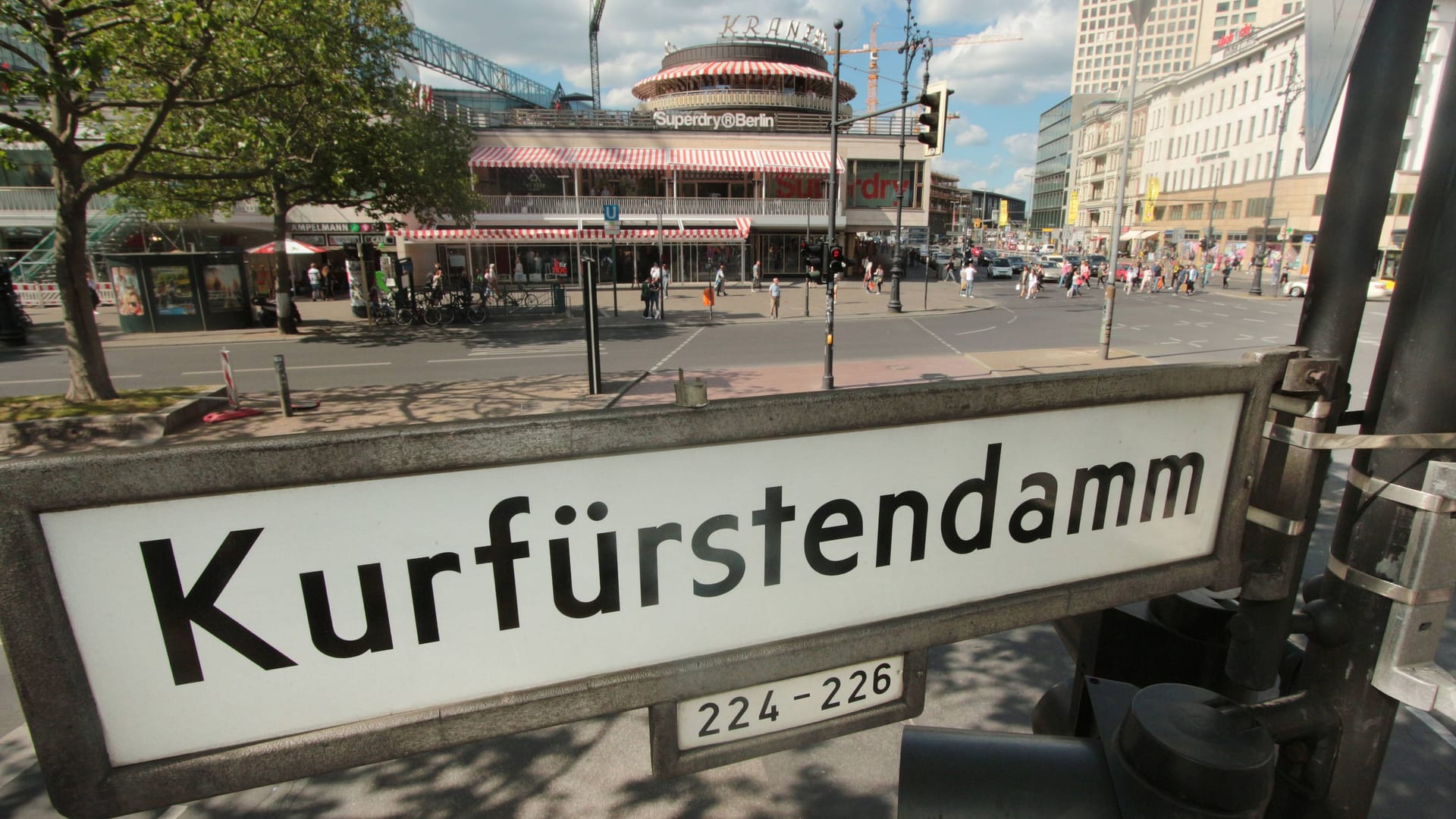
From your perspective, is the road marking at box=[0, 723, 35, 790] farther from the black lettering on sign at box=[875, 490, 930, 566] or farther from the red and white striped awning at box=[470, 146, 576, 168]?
the red and white striped awning at box=[470, 146, 576, 168]

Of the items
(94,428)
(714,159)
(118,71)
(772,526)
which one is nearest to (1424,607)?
(772,526)

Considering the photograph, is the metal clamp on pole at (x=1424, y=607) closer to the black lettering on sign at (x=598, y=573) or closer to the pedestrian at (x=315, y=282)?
the black lettering on sign at (x=598, y=573)

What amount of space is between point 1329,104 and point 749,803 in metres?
3.54

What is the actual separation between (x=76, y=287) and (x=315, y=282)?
23256 mm

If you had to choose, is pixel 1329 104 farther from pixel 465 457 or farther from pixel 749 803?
pixel 749 803

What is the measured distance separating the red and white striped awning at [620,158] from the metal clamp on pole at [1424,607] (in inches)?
Result: 1465

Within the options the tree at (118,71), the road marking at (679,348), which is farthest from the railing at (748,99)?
the tree at (118,71)

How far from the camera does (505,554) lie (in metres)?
1.17

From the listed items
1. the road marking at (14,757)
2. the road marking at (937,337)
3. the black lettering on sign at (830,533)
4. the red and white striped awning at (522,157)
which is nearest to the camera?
the black lettering on sign at (830,533)

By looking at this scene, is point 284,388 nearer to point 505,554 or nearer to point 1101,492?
point 505,554

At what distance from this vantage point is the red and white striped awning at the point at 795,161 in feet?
120

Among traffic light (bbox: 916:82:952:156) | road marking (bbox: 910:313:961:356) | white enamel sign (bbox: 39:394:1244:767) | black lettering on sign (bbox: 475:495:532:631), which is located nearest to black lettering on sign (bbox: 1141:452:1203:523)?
white enamel sign (bbox: 39:394:1244:767)

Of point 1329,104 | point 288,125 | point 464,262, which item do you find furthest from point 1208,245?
point 1329,104

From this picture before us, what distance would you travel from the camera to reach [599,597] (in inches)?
48.3
